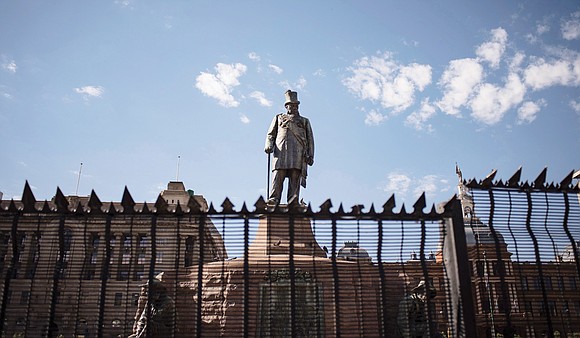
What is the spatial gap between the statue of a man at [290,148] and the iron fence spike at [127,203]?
7.04 meters

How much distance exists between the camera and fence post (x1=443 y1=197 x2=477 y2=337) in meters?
5.85

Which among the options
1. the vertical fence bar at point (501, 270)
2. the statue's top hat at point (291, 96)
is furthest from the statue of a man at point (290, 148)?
the vertical fence bar at point (501, 270)

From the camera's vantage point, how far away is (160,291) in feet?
25.8

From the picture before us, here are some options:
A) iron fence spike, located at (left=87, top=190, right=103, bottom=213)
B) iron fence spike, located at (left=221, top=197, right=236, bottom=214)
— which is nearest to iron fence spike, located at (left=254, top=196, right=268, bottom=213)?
iron fence spike, located at (left=221, top=197, right=236, bottom=214)

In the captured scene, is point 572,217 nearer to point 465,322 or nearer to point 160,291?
point 465,322

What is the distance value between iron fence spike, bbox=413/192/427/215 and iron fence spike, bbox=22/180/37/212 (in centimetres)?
456

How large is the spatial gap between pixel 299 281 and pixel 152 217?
367cm

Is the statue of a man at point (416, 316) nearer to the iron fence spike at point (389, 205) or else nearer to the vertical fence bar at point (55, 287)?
the iron fence spike at point (389, 205)

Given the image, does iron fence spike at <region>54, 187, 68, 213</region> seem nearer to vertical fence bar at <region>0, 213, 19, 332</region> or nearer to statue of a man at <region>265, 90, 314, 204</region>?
vertical fence bar at <region>0, 213, 19, 332</region>

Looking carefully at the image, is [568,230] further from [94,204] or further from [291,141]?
[291,141]

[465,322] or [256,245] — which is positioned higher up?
[256,245]

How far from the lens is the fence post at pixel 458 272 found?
585 centimetres

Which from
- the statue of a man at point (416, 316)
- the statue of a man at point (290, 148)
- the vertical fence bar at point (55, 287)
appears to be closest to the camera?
the vertical fence bar at point (55, 287)

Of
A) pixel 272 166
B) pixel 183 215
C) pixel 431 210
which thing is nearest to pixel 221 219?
pixel 183 215
